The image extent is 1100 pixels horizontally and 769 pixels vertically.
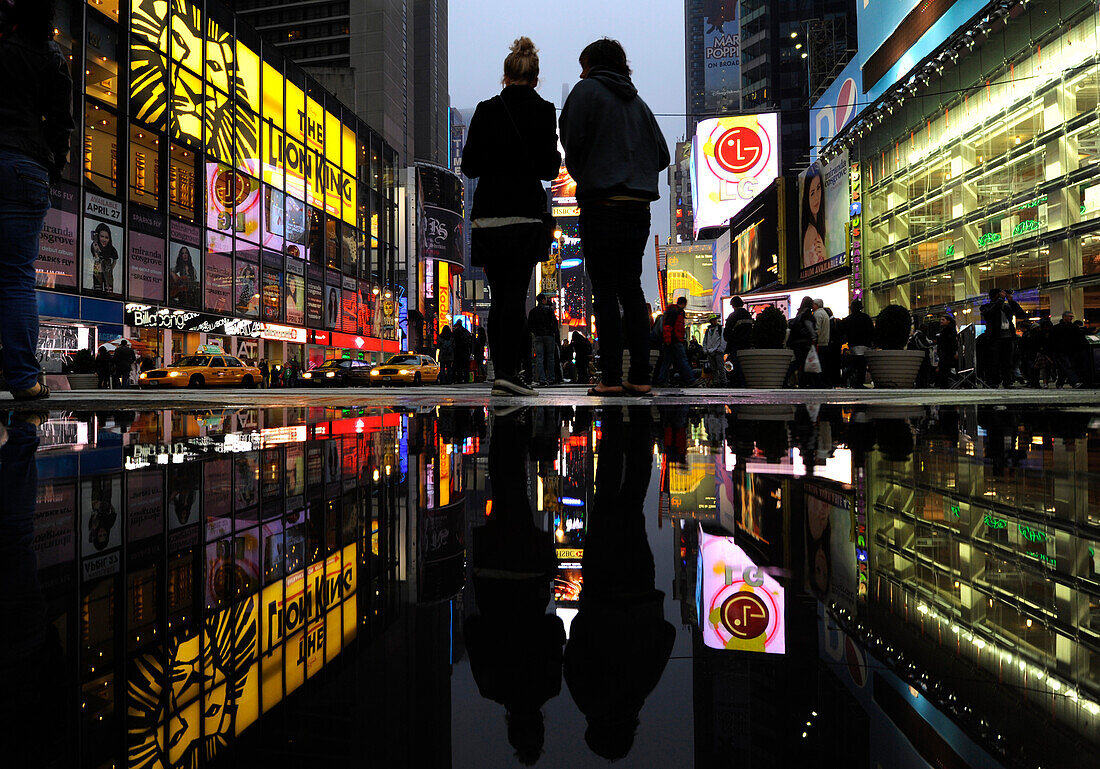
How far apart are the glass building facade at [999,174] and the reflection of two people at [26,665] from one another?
1751 centimetres

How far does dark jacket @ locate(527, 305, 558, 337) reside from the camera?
14664mm

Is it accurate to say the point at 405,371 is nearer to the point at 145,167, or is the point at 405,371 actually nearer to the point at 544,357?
the point at 544,357

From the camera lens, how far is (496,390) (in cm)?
471

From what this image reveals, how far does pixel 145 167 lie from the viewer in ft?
82.6

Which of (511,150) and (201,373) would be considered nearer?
(511,150)

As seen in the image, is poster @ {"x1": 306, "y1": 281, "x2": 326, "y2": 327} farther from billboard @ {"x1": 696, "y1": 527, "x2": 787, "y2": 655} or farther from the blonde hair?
billboard @ {"x1": 696, "y1": 527, "x2": 787, "y2": 655}

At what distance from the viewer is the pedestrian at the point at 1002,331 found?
12289 mm

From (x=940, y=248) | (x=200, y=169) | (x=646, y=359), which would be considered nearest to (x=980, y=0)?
(x=940, y=248)

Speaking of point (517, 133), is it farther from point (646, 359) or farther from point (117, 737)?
point (117, 737)

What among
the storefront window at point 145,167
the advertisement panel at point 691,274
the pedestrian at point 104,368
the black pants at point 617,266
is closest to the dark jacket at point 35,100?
the black pants at point 617,266

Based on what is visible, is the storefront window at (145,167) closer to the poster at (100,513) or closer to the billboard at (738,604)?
the poster at (100,513)

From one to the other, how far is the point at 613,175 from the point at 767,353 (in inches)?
214

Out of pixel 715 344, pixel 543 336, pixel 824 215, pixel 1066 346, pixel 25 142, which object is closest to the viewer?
pixel 25 142

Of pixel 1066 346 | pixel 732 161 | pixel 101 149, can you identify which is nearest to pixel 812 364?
pixel 1066 346
